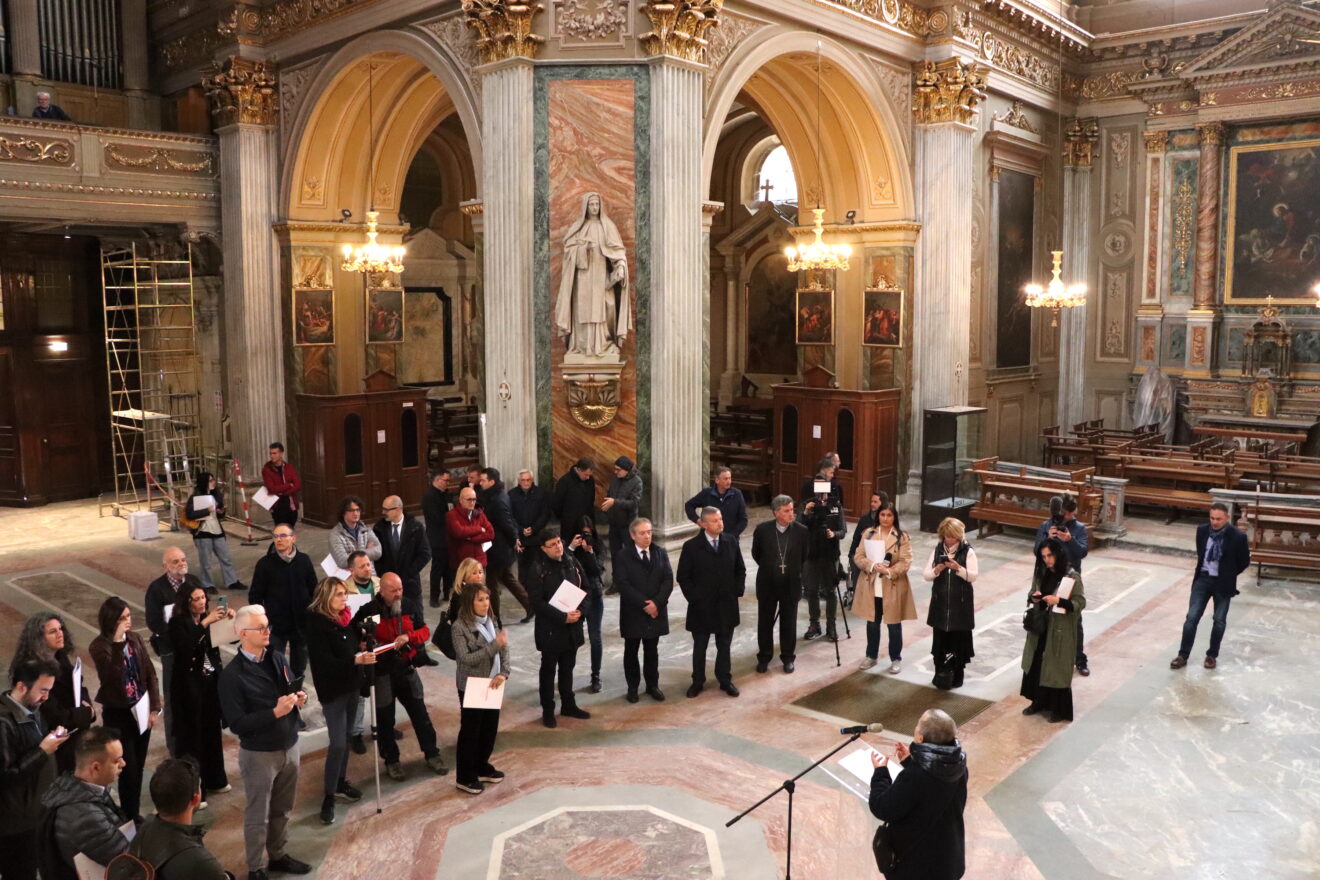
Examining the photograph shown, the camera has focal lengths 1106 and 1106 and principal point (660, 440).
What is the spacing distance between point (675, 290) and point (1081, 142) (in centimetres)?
1197

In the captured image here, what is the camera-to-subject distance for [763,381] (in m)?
24.1

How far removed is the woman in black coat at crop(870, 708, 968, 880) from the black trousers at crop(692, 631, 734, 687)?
415 centimetres

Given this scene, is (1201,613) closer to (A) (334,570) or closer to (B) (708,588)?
(B) (708,588)

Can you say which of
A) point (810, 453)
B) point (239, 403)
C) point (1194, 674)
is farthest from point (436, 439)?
point (1194, 674)

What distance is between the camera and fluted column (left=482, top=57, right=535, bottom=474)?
479 inches

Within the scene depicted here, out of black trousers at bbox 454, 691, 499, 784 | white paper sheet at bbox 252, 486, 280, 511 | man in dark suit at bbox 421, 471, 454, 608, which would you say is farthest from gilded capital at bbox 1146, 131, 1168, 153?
black trousers at bbox 454, 691, 499, 784

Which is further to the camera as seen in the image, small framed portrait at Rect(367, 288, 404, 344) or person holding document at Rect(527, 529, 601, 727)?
small framed portrait at Rect(367, 288, 404, 344)

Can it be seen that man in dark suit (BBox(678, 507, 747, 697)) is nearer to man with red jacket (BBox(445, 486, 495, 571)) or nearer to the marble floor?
the marble floor

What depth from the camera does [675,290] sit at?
12.3 m

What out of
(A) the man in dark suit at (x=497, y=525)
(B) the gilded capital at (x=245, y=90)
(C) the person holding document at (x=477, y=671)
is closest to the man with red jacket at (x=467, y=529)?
(A) the man in dark suit at (x=497, y=525)

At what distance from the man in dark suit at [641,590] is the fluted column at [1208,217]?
14.9m

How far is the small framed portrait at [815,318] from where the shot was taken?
16.5 meters

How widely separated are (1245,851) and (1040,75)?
52.0ft

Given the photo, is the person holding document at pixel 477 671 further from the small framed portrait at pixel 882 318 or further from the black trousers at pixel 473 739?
the small framed portrait at pixel 882 318
